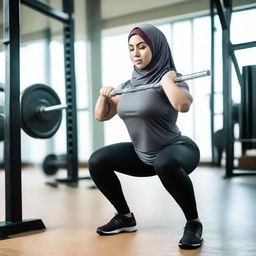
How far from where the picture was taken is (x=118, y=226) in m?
1.69

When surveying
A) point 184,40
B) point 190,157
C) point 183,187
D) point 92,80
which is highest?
point 184,40

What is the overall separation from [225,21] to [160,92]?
2.53 meters

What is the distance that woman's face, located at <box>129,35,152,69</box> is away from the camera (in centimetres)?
151

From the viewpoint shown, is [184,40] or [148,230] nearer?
[148,230]

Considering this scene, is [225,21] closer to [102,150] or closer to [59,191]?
[59,191]

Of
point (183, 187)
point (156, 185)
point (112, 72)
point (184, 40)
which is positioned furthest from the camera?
point (112, 72)

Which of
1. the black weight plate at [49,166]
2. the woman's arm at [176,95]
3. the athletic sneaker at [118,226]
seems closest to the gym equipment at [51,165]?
the black weight plate at [49,166]

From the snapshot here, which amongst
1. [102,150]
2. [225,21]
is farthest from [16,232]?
[225,21]

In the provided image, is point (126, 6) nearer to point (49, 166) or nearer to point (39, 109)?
point (49, 166)

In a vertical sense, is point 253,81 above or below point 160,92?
above

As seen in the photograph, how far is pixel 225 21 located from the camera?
3.75m

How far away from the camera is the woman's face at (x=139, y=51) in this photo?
1.51 meters

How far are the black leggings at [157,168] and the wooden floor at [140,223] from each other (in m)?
0.17

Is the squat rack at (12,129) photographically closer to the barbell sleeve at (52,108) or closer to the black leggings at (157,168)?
the black leggings at (157,168)
